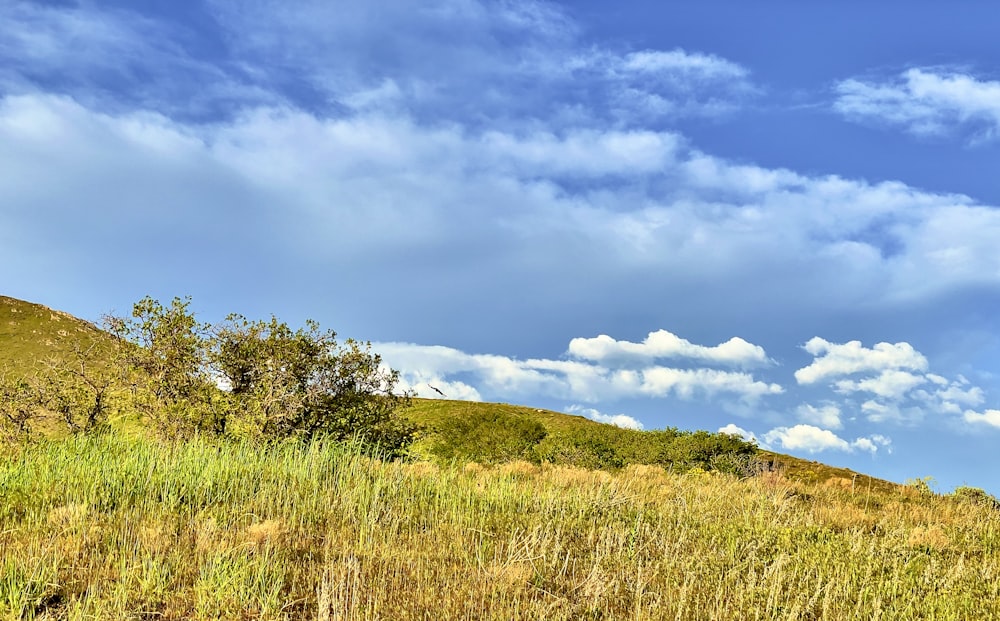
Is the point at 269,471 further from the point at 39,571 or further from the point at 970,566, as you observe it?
the point at 970,566

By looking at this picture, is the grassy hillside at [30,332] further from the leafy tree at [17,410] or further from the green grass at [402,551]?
the green grass at [402,551]

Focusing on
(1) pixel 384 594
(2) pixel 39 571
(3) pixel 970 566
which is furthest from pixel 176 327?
(3) pixel 970 566

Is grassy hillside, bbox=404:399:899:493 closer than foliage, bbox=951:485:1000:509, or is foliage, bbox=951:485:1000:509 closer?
foliage, bbox=951:485:1000:509

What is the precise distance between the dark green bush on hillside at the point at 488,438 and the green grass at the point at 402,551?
10.8 meters

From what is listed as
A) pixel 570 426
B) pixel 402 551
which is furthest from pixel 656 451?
pixel 402 551

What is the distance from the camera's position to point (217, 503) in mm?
7824

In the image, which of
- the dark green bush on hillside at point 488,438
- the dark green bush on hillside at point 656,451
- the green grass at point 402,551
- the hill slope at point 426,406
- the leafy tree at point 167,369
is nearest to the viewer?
the green grass at point 402,551

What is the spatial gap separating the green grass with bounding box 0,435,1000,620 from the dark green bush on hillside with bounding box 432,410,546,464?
426 inches

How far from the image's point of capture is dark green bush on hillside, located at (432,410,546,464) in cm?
2112

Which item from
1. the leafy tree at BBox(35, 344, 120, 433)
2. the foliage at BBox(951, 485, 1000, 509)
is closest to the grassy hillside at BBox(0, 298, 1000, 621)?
the leafy tree at BBox(35, 344, 120, 433)

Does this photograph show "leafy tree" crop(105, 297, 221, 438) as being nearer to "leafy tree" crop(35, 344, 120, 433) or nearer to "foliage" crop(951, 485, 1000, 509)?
"leafy tree" crop(35, 344, 120, 433)

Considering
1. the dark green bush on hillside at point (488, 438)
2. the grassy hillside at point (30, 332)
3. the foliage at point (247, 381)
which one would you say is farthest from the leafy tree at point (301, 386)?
the grassy hillside at point (30, 332)

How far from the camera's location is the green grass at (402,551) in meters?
5.35

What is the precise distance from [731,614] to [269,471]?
18.8ft
